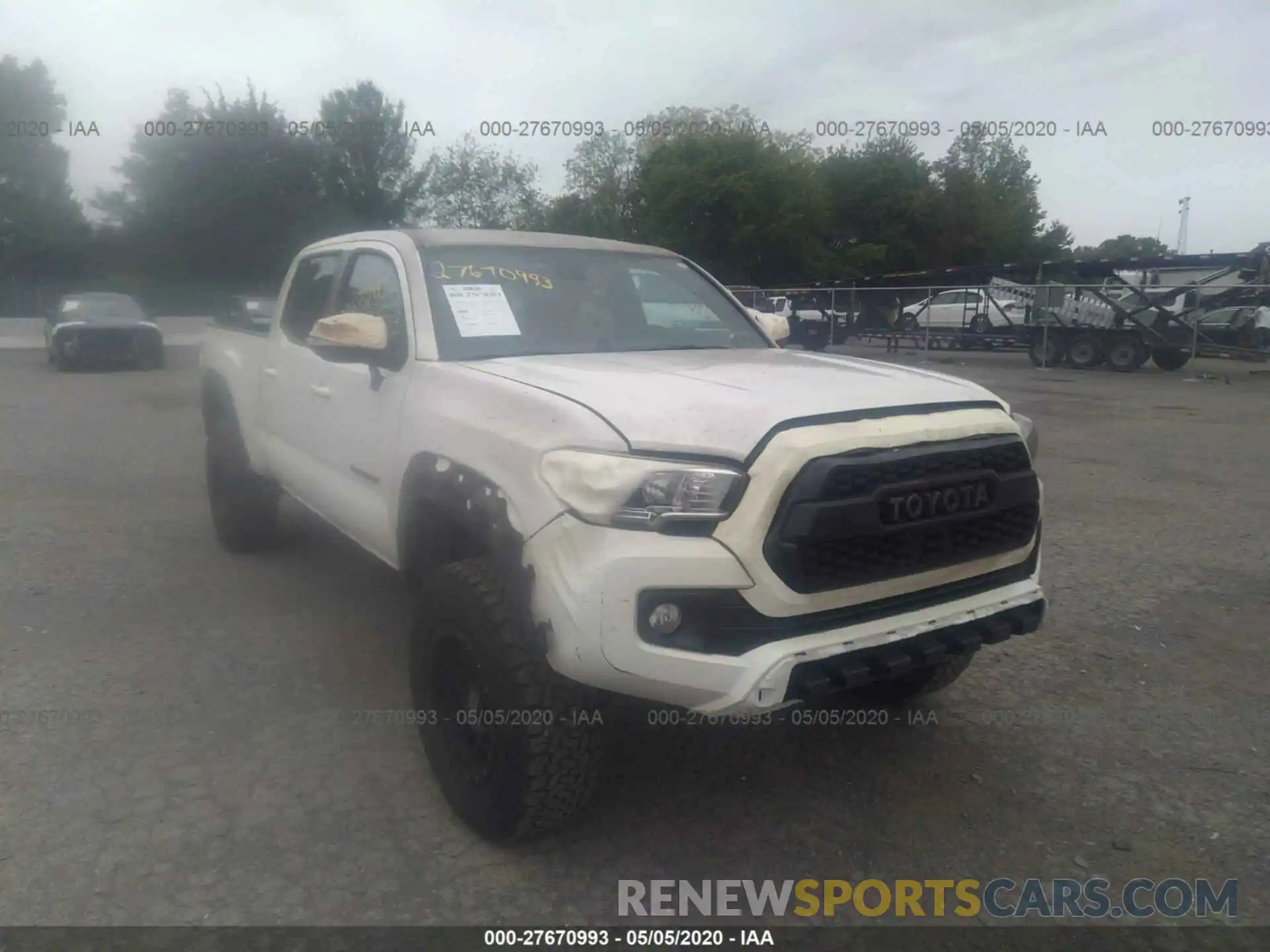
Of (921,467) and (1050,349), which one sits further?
(1050,349)

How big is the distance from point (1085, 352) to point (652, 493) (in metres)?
21.8

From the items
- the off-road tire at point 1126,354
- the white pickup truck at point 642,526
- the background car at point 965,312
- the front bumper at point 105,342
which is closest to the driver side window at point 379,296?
the white pickup truck at point 642,526

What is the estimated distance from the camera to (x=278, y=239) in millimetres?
29266

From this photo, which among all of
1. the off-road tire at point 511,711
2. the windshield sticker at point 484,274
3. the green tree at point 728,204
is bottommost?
the off-road tire at point 511,711

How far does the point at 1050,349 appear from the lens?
22.5 meters

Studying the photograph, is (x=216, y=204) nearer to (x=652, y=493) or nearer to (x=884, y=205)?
(x=652, y=493)

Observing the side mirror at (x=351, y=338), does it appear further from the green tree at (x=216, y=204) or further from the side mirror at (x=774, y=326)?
the green tree at (x=216, y=204)

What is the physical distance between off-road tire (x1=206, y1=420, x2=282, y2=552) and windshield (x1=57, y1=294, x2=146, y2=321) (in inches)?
614

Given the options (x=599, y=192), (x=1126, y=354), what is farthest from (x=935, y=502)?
(x=599, y=192)

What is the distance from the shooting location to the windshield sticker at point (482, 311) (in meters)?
3.67

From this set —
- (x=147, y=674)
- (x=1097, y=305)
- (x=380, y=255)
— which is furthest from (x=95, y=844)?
(x=1097, y=305)

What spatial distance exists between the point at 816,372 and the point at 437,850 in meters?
1.94

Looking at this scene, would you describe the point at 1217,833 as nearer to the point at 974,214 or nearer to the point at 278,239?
the point at 278,239

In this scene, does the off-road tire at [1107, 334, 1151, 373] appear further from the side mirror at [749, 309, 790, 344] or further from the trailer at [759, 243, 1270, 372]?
the side mirror at [749, 309, 790, 344]
